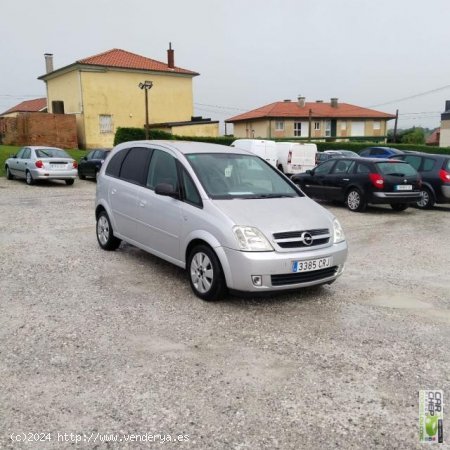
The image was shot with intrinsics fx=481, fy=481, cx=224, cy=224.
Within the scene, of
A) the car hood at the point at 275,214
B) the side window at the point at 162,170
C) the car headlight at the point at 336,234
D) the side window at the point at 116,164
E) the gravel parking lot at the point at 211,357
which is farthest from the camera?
the side window at the point at 116,164

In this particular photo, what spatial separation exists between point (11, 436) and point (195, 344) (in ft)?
5.69

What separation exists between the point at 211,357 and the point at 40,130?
109ft

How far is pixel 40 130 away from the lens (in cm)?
3366

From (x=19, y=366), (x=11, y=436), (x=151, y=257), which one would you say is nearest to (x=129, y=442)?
(x=11, y=436)

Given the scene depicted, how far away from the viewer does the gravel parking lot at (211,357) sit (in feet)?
10.1

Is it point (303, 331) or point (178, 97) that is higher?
point (178, 97)

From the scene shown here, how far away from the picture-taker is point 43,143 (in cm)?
3406

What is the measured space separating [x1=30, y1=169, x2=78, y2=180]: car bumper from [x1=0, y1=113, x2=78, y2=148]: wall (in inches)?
669

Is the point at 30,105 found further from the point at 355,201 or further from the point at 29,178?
the point at 355,201

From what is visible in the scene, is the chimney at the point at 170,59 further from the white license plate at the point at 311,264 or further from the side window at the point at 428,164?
the white license plate at the point at 311,264

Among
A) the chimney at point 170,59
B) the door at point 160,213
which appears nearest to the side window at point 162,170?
the door at point 160,213

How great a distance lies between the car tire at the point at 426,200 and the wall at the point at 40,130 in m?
27.5

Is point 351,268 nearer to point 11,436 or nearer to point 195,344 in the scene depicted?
point 195,344

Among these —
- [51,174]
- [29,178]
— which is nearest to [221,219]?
[51,174]
